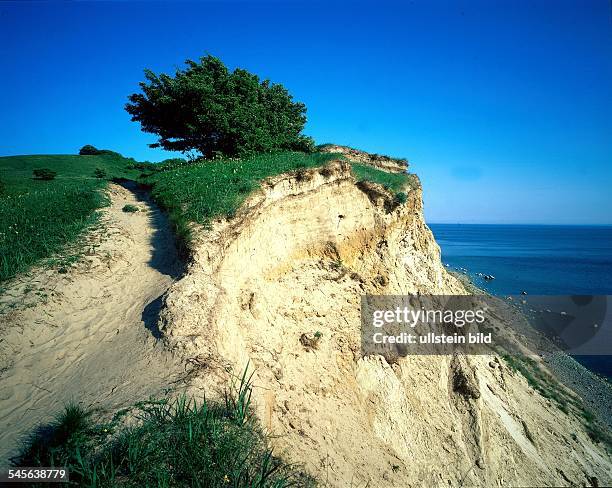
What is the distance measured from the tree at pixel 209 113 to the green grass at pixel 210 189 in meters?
3.63

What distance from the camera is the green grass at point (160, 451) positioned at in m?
3.23

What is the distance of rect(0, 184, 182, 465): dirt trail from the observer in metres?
4.97

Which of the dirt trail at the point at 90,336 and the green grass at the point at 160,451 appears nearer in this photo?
the green grass at the point at 160,451

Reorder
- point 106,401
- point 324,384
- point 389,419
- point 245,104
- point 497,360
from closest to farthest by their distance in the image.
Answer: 1. point 106,401
2. point 324,384
3. point 389,419
4. point 497,360
5. point 245,104

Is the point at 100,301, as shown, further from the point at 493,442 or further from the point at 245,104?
the point at 245,104

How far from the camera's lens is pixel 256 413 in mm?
4883

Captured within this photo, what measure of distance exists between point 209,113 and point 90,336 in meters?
13.8

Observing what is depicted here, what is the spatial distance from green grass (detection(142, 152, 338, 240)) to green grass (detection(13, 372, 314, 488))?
17.9 ft

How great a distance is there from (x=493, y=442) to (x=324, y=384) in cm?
774

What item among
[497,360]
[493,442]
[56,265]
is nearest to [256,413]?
[56,265]

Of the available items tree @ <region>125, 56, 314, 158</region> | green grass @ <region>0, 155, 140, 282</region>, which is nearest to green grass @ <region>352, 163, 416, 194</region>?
tree @ <region>125, 56, 314, 158</region>

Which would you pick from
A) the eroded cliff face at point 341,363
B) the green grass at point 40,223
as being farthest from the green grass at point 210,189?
the green grass at point 40,223

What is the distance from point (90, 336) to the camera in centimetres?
675

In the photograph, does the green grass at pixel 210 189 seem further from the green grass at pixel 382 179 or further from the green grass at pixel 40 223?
the green grass at pixel 40 223
